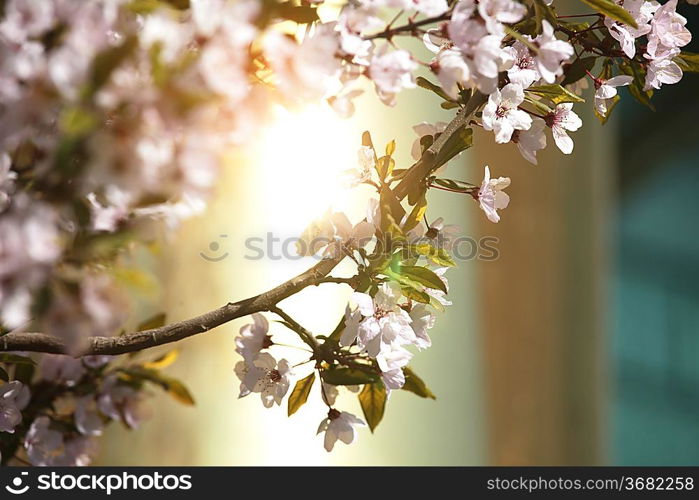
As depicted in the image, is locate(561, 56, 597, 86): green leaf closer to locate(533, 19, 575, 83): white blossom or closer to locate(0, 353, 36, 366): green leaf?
locate(533, 19, 575, 83): white blossom

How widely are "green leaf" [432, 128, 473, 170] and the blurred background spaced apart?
77mm

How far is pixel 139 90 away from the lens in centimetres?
27

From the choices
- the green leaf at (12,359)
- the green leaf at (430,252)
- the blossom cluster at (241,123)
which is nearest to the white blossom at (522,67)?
the blossom cluster at (241,123)

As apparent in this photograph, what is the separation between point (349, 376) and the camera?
0.44m

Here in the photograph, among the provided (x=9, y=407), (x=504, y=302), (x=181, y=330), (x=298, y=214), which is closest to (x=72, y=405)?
(x=9, y=407)

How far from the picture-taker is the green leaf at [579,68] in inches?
18.9

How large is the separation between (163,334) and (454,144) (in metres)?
0.20

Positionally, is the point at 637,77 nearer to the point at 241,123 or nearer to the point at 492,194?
the point at 492,194

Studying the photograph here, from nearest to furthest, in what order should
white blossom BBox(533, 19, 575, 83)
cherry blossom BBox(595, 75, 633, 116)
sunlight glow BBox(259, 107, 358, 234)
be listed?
1. white blossom BBox(533, 19, 575, 83)
2. cherry blossom BBox(595, 75, 633, 116)
3. sunlight glow BBox(259, 107, 358, 234)

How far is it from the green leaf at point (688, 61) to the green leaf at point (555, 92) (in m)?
0.10

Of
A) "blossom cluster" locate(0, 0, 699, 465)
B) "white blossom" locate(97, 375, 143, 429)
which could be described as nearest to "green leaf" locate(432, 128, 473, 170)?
"blossom cluster" locate(0, 0, 699, 465)

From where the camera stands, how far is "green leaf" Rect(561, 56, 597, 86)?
0.48m
